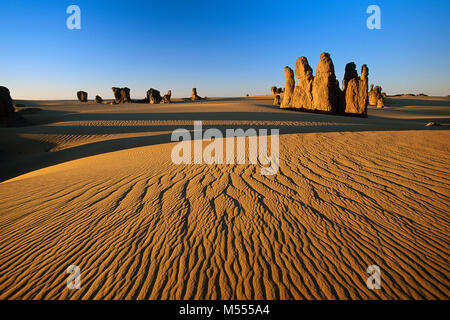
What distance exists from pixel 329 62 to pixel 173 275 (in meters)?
22.2

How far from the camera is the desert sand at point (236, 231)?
1.95m

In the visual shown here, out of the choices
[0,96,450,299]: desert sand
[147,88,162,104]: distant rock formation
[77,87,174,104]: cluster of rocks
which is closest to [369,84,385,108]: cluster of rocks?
[0,96,450,299]: desert sand

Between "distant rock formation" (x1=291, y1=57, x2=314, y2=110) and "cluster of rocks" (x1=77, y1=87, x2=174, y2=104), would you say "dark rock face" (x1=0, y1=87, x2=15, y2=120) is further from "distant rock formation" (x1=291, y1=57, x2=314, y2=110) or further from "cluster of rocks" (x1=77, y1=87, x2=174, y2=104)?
"distant rock formation" (x1=291, y1=57, x2=314, y2=110)

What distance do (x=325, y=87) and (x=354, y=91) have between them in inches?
123

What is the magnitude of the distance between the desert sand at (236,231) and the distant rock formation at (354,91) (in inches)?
633

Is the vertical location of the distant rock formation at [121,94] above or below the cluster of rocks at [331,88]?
above

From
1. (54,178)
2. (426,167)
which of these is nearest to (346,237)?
(426,167)

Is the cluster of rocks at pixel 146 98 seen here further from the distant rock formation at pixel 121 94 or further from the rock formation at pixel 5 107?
the rock formation at pixel 5 107

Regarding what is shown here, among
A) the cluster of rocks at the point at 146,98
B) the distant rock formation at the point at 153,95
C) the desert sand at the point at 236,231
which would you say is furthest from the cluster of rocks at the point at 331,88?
the distant rock formation at the point at 153,95

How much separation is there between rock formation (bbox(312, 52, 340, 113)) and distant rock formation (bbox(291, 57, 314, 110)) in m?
0.88

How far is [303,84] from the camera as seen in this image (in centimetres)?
2112

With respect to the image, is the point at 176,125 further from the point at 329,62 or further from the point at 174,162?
the point at 329,62
